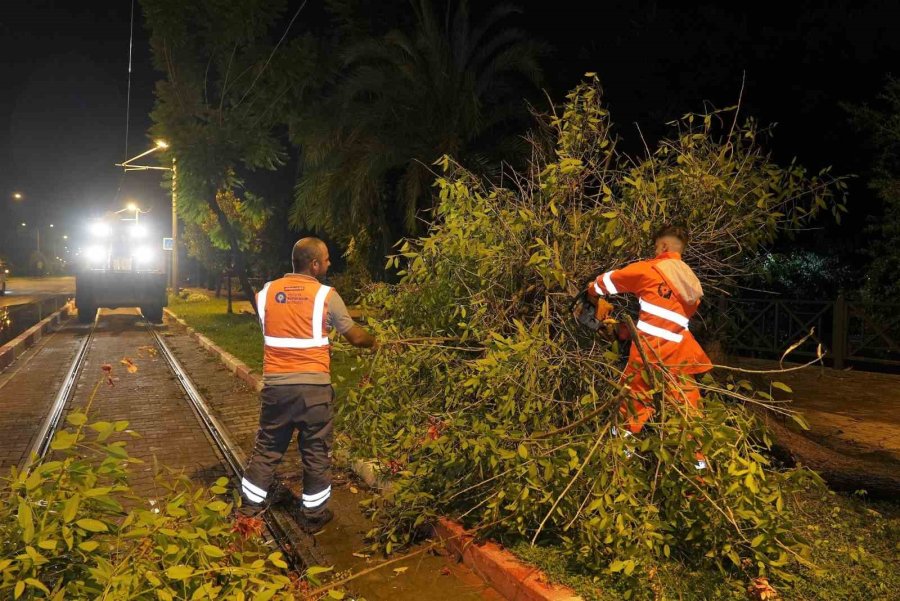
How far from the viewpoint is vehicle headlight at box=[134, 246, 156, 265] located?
21.5 metres

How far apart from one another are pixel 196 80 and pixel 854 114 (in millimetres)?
13055

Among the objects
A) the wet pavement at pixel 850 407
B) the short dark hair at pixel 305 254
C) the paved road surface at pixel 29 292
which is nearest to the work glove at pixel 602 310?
the short dark hair at pixel 305 254

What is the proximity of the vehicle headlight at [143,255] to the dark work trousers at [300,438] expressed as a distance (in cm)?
1898

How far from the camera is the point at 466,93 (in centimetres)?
1251

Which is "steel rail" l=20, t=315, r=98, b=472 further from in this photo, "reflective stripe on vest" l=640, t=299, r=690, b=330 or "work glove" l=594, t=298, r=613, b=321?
"reflective stripe on vest" l=640, t=299, r=690, b=330

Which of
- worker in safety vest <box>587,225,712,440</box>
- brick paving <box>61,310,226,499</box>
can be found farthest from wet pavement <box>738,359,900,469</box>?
brick paving <box>61,310,226,499</box>

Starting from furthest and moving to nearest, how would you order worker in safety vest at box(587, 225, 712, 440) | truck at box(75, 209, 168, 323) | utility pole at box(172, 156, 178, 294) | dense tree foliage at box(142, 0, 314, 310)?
truck at box(75, 209, 168, 323) < utility pole at box(172, 156, 178, 294) < dense tree foliage at box(142, 0, 314, 310) < worker in safety vest at box(587, 225, 712, 440)

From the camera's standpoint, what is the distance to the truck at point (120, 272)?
19.6 metres

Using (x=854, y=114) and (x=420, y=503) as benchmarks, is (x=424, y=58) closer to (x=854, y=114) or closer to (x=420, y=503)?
(x=854, y=114)

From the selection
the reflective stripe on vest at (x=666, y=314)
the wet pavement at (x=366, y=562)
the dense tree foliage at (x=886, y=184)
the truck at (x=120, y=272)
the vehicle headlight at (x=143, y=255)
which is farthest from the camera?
the vehicle headlight at (x=143, y=255)

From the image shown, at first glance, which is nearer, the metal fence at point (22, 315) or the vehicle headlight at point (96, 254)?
the metal fence at point (22, 315)

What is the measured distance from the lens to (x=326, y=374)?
460 cm

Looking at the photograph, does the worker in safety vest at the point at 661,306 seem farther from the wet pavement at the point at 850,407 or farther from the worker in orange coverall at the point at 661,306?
the wet pavement at the point at 850,407

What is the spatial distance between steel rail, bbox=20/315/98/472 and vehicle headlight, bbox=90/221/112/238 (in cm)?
969
